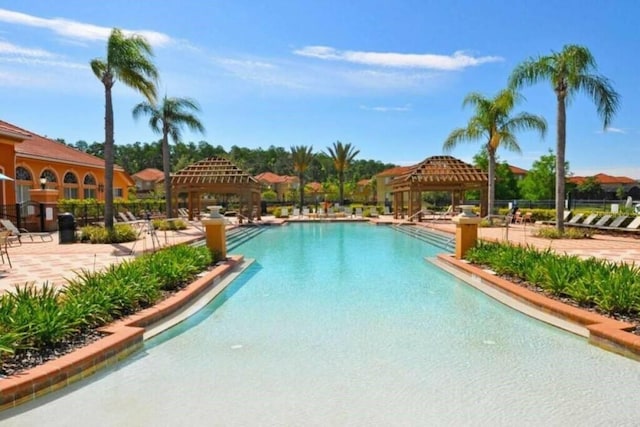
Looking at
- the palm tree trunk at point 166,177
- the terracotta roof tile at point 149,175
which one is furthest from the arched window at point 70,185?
the terracotta roof tile at point 149,175

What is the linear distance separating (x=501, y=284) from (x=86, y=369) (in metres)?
6.55

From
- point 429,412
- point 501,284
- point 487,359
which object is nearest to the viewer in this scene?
point 429,412

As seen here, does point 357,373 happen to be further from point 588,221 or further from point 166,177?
point 166,177

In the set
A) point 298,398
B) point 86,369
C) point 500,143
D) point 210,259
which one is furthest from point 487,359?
point 500,143

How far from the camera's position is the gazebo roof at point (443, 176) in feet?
89.6

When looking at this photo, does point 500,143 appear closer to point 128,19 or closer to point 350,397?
point 128,19

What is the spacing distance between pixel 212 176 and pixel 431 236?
13.2 m

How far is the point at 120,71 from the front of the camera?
53.8 feet

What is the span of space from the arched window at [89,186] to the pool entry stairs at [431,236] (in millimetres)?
20153

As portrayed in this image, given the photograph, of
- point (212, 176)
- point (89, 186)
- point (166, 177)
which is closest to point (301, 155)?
point (89, 186)

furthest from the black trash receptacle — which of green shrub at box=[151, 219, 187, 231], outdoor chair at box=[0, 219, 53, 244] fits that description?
green shrub at box=[151, 219, 187, 231]

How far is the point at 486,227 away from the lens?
2250 cm

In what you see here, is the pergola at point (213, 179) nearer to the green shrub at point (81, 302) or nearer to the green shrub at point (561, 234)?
the green shrub at point (561, 234)

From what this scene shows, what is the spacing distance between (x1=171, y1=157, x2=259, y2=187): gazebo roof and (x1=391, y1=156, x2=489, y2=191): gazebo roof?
9077 mm
